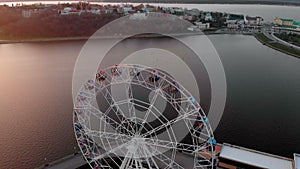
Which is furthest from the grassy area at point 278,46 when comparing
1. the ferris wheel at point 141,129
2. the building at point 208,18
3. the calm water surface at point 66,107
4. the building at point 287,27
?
the ferris wheel at point 141,129

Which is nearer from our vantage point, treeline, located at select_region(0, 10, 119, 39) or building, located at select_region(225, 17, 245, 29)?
treeline, located at select_region(0, 10, 119, 39)

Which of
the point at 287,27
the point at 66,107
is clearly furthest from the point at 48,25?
the point at 287,27

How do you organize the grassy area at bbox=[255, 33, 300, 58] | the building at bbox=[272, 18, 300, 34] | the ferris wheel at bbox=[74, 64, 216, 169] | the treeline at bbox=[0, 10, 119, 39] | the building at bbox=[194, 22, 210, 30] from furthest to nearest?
the building at bbox=[272, 18, 300, 34] < the building at bbox=[194, 22, 210, 30] < the treeline at bbox=[0, 10, 119, 39] < the grassy area at bbox=[255, 33, 300, 58] < the ferris wheel at bbox=[74, 64, 216, 169]

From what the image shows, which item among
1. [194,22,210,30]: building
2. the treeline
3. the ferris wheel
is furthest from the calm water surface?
[194,22,210,30]: building

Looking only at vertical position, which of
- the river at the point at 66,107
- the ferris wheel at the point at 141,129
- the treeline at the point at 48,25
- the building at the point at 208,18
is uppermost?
the building at the point at 208,18

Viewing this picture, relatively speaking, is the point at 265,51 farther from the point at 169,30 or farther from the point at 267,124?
the point at 267,124

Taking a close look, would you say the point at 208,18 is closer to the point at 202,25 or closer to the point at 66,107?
the point at 202,25

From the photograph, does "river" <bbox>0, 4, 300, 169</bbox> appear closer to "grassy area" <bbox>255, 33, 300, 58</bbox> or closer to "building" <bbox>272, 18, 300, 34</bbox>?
"grassy area" <bbox>255, 33, 300, 58</bbox>

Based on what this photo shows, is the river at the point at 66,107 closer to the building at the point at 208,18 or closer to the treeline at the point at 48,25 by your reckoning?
the treeline at the point at 48,25
